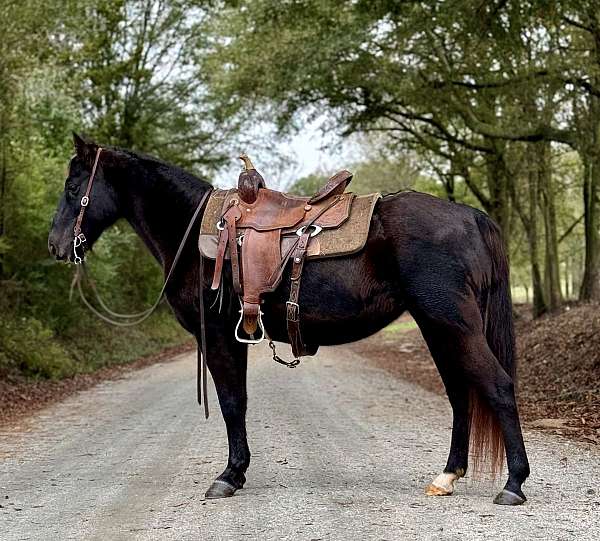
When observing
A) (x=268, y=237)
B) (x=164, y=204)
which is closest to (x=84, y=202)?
(x=164, y=204)

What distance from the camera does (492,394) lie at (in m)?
5.19

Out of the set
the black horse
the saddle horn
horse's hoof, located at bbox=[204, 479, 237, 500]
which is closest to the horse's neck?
the black horse

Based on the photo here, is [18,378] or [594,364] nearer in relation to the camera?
[594,364]

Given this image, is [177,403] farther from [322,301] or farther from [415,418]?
[322,301]

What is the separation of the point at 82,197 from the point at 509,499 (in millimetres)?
3718

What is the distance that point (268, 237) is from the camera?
5684mm

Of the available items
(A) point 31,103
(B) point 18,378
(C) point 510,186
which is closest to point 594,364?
(B) point 18,378

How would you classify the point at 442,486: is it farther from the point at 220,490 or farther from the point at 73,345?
the point at 73,345

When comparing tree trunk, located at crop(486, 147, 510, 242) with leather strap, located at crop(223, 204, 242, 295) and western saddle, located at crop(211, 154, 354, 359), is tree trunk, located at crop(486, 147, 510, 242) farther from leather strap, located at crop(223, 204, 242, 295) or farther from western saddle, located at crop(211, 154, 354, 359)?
leather strap, located at crop(223, 204, 242, 295)

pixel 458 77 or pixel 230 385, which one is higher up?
pixel 458 77

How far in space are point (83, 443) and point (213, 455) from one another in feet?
6.33

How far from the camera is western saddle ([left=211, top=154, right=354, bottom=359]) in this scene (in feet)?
18.3

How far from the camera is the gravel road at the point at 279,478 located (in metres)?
4.76

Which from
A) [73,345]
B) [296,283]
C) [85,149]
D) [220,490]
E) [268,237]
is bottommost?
[73,345]
